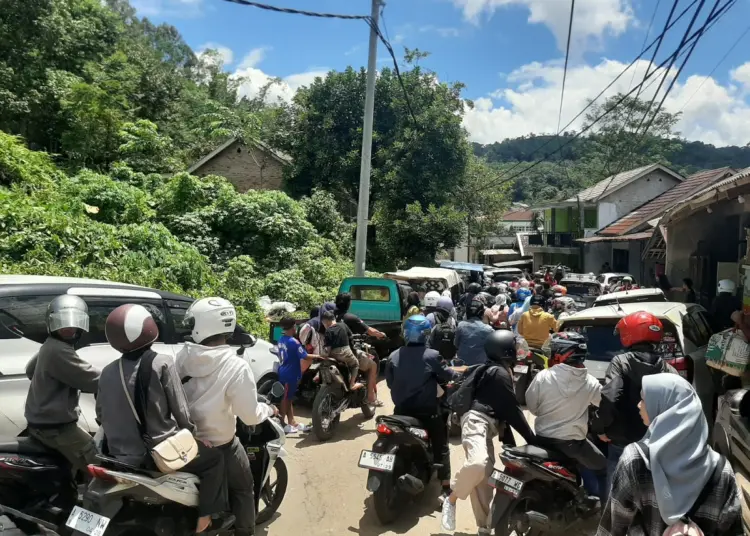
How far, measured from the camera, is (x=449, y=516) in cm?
431

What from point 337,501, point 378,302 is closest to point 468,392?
point 337,501

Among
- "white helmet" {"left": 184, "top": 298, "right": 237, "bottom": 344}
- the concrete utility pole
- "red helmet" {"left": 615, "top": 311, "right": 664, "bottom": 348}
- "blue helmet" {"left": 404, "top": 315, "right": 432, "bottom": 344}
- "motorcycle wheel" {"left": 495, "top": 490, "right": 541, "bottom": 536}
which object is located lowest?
"motorcycle wheel" {"left": 495, "top": 490, "right": 541, "bottom": 536}

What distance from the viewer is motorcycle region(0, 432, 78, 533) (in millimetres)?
3705

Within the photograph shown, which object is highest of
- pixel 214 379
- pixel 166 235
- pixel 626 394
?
pixel 166 235

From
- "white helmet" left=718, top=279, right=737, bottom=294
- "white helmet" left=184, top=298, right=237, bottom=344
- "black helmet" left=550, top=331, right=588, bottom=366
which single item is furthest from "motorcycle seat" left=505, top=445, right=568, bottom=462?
"white helmet" left=718, top=279, right=737, bottom=294

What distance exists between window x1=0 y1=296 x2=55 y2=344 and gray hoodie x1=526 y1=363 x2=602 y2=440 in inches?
157

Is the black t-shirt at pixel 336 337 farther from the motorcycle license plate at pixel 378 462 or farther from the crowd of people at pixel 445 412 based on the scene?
the motorcycle license plate at pixel 378 462

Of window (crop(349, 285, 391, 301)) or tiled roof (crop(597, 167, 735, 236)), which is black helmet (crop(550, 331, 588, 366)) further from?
tiled roof (crop(597, 167, 735, 236))

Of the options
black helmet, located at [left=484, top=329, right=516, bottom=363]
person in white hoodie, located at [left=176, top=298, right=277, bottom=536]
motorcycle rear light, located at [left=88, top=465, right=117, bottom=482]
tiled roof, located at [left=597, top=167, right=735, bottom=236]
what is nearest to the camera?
motorcycle rear light, located at [left=88, top=465, right=117, bottom=482]

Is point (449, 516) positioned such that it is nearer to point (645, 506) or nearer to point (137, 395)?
point (645, 506)

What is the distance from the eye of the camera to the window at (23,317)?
180 inches

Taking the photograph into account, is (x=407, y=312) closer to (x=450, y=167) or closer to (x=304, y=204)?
(x=304, y=204)

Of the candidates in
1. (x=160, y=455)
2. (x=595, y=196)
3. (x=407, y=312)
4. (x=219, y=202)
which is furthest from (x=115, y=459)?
(x=595, y=196)

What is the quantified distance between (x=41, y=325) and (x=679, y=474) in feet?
15.8
